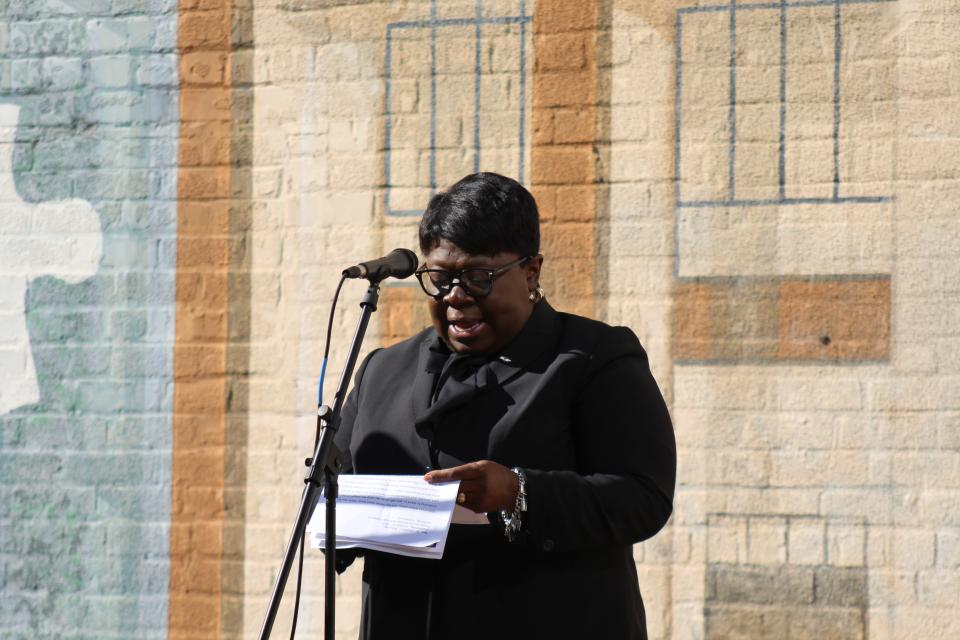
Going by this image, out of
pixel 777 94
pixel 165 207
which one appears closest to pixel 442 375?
pixel 777 94

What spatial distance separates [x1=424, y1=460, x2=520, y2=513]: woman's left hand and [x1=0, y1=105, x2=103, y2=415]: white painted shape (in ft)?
9.60

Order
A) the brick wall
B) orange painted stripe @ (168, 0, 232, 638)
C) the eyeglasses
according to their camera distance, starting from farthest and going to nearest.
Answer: orange painted stripe @ (168, 0, 232, 638)
the brick wall
the eyeglasses

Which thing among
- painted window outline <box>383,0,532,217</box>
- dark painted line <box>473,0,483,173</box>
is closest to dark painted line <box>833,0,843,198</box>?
painted window outline <box>383,0,532,217</box>

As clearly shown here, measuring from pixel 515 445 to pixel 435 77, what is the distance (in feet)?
7.76

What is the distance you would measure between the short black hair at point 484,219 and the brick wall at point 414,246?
5.68 feet

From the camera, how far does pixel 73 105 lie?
4.93m

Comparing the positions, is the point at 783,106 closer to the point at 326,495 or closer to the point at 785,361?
the point at 785,361

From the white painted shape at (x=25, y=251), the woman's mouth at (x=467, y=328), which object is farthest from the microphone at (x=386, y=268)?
the white painted shape at (x=25, y=251)

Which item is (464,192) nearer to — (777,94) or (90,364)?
(777,94)

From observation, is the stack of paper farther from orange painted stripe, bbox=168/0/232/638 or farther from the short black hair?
orange painted stripe, bbox=168/0/232/638

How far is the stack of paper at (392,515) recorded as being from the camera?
93.7 inches

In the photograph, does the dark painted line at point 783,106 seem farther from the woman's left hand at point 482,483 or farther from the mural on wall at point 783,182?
the woman's left hand at point 482,483

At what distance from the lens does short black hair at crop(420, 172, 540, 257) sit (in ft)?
8.58

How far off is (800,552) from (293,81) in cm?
248
